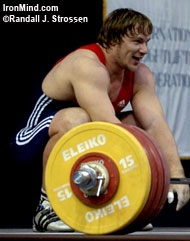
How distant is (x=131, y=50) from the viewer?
2.43 meters

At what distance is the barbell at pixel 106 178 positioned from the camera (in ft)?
5.98

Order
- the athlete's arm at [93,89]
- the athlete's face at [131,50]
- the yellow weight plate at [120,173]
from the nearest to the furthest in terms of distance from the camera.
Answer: the yellow weight plate at [120,173] < the athlete's arm at [93,89] < the athlete's face at [131,50]

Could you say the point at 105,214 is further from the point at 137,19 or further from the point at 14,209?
the point at 14,209

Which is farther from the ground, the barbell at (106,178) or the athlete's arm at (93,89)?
the athlete's arm at (93,89)

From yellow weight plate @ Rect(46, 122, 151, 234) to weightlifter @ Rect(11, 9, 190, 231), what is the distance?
0.29 m

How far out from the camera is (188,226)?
3.53 m

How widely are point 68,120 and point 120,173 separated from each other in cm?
46

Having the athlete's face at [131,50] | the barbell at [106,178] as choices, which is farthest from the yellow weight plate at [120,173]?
the athlete's face at [131,50]

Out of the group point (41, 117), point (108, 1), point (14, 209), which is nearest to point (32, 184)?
point (14, 209)

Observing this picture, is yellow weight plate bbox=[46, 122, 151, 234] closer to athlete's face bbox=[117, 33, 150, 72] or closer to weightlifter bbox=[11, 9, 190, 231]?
weightlifter bbox=[11, 9, 190, 231]

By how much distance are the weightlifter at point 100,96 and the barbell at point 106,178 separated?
0.96 feet

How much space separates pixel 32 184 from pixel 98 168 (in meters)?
1.47

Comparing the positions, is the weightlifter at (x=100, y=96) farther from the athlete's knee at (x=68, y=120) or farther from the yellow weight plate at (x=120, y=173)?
the yellow weight plate at (x=120, y=173)

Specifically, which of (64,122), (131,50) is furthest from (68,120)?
(131,50)
